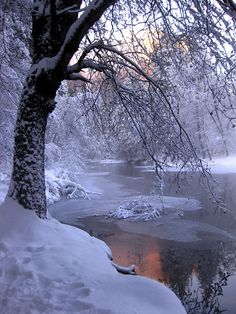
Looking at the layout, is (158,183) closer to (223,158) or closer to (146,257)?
(146,257)

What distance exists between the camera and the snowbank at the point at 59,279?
4.01 metres

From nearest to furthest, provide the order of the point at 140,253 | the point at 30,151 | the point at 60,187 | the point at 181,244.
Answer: the point at 30,151, the point at 140,253, the point at 181,244, the point at 60,187

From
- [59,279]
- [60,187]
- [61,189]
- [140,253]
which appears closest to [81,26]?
[59,279]

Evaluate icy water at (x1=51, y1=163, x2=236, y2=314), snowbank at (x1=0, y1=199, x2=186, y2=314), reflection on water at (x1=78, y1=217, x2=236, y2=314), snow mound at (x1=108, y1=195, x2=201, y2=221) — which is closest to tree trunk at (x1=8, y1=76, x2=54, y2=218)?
snowbank at (x1=0, y1=199, x2=186, y2=314)

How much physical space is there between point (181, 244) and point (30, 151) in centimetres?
859

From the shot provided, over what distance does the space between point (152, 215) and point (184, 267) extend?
20.9ft

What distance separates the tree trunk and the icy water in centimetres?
233

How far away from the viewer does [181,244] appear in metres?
13.2

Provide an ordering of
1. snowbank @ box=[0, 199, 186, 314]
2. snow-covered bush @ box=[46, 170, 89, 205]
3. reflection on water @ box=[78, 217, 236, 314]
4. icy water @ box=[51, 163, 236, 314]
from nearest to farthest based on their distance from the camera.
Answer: snowbank @ box=[0, 199, 186, 314], reflection on water @ box=[78, 217, 236, 314], icy water @ box=[51, 163, 236, 314], snow-covered bush @ box=[46, 170, 89, 205]

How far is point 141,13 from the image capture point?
22.0ft

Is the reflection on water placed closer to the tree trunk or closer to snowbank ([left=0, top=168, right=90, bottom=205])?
the tree trunk

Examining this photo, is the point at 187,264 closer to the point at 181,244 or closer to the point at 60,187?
the point at 181,244

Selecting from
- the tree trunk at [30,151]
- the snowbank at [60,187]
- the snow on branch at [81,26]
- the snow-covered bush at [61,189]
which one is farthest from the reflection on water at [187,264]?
the snow-covered bush at [61,189]

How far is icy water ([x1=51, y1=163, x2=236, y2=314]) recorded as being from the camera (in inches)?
355
